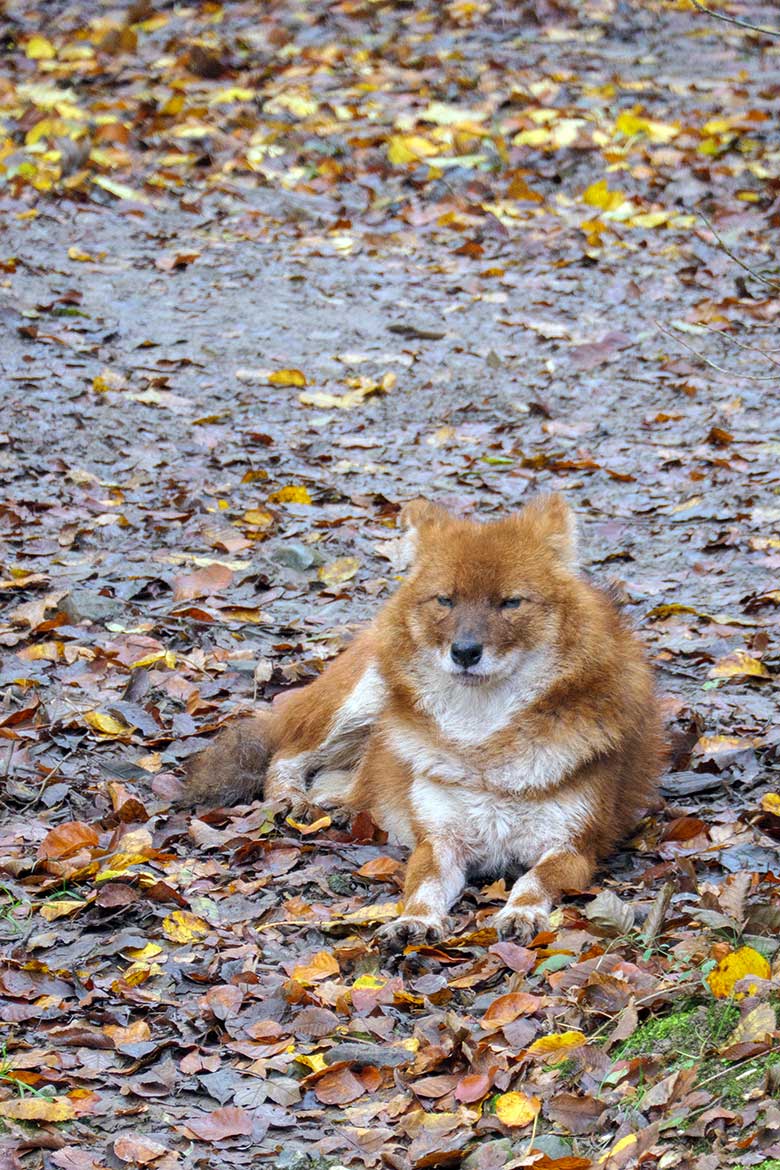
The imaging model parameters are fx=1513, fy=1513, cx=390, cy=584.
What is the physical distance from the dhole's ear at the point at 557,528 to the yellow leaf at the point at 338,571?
7.36 feet

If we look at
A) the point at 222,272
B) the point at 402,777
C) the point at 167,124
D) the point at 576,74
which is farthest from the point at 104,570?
the point at 576,74

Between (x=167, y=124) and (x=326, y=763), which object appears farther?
(x=167, y=124)

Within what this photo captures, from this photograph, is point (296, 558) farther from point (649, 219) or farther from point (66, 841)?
point (649, 219)


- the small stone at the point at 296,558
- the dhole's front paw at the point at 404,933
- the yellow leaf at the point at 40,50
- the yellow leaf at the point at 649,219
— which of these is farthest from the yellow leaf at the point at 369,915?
the yellow leaf at the point at 40,50

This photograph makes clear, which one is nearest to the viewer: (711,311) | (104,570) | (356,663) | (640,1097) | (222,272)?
(640,1097)

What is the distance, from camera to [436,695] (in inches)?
196

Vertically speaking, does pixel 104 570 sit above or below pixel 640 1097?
below

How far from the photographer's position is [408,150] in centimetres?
1222

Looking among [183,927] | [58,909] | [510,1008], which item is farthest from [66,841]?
[510,1008]

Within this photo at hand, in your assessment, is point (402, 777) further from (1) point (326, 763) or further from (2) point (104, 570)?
(2) point (104, 570)

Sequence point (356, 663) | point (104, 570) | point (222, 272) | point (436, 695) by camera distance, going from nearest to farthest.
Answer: point (436, 695) < point (356, 663) < point (104, 570) < point (222, 272)

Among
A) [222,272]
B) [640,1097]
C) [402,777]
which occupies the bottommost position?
[222,272]

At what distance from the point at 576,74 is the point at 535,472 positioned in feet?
21.8

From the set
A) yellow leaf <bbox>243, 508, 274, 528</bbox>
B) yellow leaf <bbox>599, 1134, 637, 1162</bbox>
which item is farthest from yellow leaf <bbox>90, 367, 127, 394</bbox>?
yellow leaf <bbox>599, 1134, 637, 1162</bbox>
